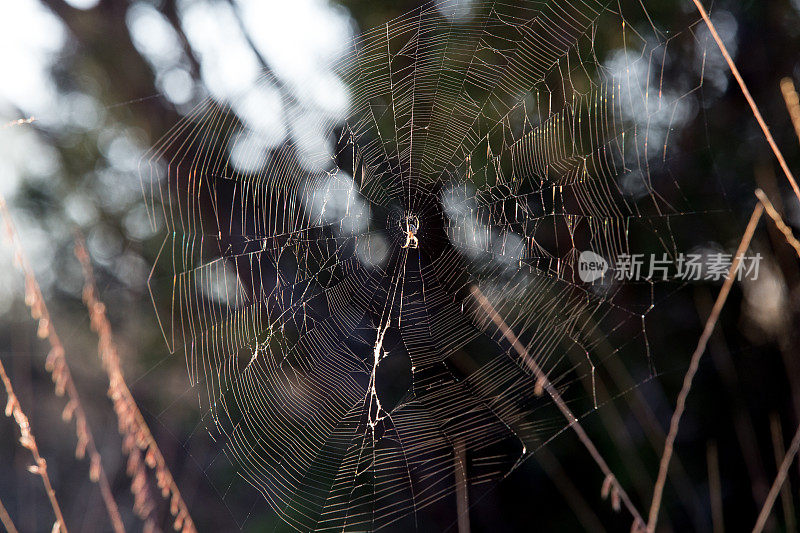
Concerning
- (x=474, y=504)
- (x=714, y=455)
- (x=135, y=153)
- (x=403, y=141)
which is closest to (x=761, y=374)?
(x=714, y=455)

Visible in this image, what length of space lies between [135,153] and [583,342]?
3025 millimetres

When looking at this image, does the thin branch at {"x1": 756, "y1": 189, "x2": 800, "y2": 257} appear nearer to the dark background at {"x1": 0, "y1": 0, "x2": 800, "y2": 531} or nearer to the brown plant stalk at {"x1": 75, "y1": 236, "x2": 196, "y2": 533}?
the brown plant stalk at {"x1": 75, "y1": 236, "x2": 196, "y2": 533}

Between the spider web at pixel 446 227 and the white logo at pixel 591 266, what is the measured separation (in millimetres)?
45

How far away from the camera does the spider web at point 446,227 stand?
9.05 feet

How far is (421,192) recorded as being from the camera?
353 cm

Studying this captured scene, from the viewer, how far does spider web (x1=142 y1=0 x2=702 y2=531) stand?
2.76m

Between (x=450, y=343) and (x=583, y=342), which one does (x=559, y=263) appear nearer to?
(x=583, y=342)

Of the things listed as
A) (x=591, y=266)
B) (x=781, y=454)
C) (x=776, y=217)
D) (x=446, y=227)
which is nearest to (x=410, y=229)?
(x=446, y=227)

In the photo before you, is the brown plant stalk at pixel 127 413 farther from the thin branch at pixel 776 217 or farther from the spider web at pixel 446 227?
the spider web at pixel 446 227

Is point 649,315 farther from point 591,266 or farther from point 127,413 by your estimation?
point 127,413

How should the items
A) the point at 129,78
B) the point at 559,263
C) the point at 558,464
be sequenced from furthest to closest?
the point at 129,78
the point at 558,464
the point at 559,263

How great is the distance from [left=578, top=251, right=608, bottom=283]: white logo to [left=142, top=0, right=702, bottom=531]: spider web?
0.04 meters

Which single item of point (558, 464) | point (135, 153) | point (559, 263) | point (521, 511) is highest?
point (135, 153)

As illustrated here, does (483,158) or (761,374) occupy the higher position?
(483,158)
